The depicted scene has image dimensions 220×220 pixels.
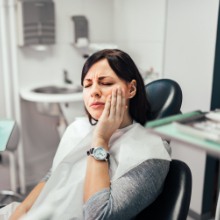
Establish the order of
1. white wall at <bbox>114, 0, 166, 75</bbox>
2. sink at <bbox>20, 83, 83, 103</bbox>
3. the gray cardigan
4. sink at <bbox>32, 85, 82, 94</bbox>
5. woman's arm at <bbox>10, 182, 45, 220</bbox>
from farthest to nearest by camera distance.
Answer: sink at <bbox>32, 85, 82, 94</bbox> < white wall at <bbox>114, 0, 166, 75</bbox> < sink at <bbox>20, 83, 83, 103</bbox> < woman's arm at <bbox>10, 182, 45, 220</bbox> < the gray cardigan

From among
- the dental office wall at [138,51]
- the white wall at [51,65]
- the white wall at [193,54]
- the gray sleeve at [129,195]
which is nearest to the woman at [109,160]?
the gray sleeve at [129,195]

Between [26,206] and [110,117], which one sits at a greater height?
[110,117]

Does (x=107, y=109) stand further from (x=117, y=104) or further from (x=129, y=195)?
(x=129, y=195)

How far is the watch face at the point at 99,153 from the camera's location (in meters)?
0.93

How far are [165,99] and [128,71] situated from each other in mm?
264

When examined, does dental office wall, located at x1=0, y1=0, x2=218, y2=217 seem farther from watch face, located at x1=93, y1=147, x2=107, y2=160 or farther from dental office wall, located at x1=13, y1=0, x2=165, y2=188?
watch face, located at x1=93, y1=147, x2=107, y2=160

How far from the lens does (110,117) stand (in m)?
0.96

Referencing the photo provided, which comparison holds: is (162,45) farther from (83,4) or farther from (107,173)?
(107,173)

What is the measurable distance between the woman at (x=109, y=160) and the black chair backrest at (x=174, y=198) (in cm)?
4

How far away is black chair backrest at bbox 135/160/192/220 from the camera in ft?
2.92

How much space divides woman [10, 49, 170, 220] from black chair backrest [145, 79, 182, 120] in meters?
0.09

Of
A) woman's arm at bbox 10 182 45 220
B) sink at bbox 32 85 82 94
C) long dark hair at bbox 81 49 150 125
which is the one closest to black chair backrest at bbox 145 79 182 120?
long dark hair at bbox 81 49 150 125

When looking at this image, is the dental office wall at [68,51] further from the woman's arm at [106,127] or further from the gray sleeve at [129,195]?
the gray sleeve at [129,195]

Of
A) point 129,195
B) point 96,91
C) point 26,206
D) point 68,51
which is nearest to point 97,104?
point 96,91
